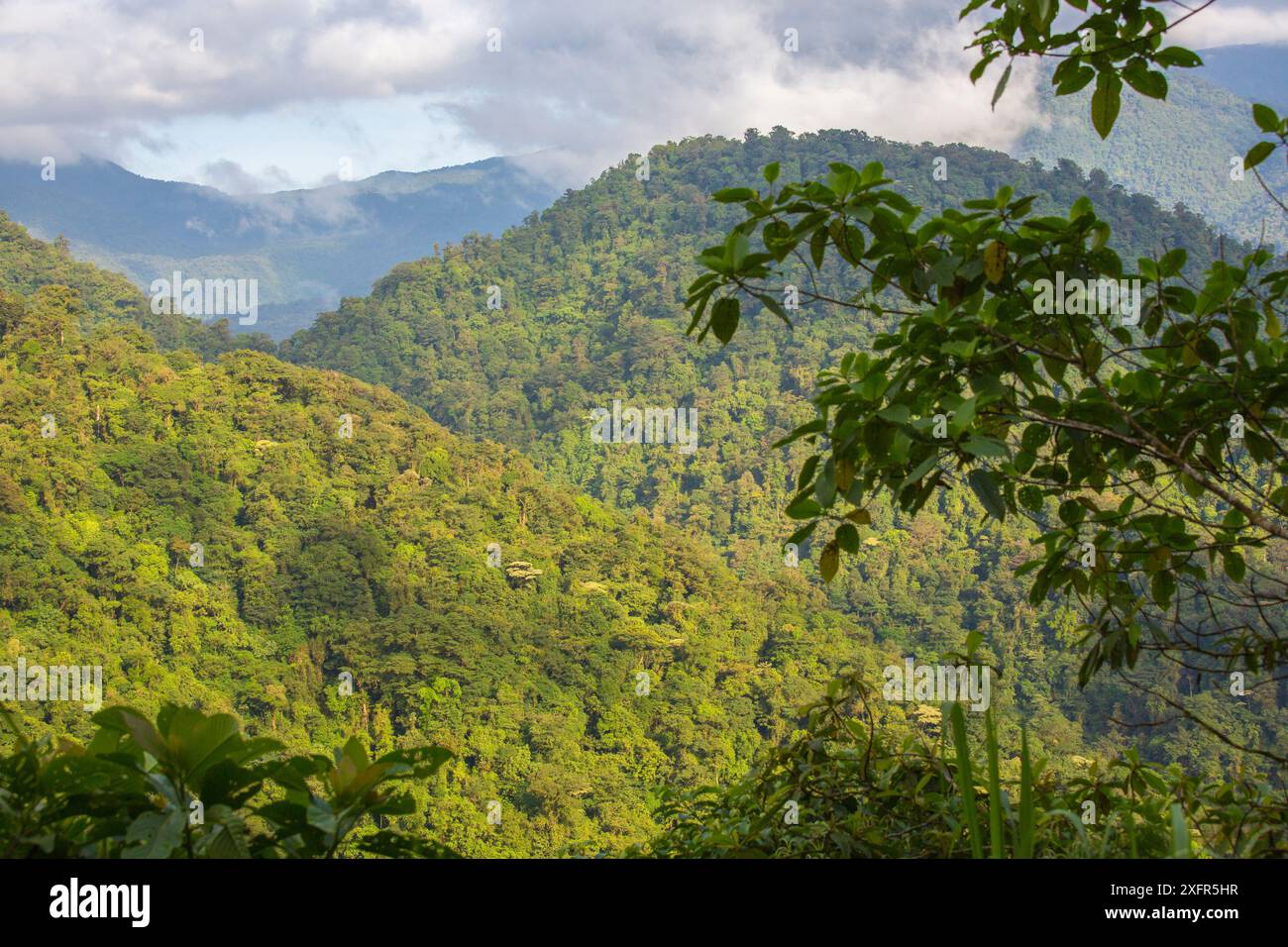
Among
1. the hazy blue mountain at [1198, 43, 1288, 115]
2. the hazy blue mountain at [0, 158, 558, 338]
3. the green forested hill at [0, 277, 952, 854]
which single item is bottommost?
the green forested hill at [0, 277, 952, 854]

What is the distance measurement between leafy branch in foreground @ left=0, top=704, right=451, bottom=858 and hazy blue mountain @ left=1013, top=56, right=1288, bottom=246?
4916 centimetres

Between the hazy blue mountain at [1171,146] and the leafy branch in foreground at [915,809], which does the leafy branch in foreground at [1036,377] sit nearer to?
the leafy branch in foreground at [915,809]

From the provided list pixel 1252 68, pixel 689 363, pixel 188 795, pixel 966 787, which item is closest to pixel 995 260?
pixel 966 787

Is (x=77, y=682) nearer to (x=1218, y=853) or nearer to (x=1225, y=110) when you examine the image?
(x=1218, y=853)

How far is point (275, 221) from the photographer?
60.6 meters

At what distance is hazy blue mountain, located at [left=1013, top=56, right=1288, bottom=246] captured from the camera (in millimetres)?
47094

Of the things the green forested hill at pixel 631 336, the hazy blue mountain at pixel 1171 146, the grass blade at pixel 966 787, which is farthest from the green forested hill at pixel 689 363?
the grass blade at pixel 966 787

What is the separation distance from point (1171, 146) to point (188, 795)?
5486 centimetres

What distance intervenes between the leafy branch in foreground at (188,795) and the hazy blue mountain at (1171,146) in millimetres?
49157

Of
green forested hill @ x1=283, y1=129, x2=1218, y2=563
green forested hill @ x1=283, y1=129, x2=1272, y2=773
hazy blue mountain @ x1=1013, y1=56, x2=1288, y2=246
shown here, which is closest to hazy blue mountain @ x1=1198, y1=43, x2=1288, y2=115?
hazy blue mountain @ x1=1013, y1=56, x2=1288, y2=246

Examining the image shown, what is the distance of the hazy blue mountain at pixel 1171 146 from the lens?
155 ft

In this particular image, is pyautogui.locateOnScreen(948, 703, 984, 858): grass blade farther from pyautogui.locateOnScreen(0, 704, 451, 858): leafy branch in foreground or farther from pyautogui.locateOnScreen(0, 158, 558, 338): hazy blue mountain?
pyautogui.locateOnScreen(0, 158, 558, 338): hazy blue mountain
